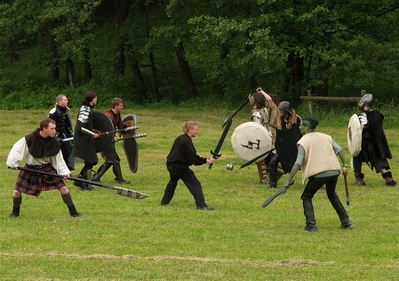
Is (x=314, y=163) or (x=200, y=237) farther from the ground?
(x=314, y=163)

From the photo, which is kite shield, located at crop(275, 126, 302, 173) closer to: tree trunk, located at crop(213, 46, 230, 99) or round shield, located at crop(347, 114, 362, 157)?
round shield, located at crop(347, 114, 362, 157)

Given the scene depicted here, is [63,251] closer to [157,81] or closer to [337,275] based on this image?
[337,275]

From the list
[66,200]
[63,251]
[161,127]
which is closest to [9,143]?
[161,127]

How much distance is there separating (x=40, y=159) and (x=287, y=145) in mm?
4538

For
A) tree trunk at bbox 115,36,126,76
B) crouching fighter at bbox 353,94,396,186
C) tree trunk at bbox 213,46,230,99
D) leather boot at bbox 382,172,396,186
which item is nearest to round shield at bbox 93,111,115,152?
crouching fighter at bbox 353,94,396,186

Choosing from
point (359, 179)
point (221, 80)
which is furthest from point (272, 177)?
point (221, 80)

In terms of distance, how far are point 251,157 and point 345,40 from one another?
15746 mm

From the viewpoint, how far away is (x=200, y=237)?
1044cm

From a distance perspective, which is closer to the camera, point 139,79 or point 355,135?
point 355,135

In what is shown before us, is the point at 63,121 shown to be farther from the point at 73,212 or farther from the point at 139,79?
the point at 139,79

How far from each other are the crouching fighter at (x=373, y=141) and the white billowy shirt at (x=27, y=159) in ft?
19.6

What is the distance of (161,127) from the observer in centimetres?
2684

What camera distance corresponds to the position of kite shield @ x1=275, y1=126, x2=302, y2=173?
46.5ft

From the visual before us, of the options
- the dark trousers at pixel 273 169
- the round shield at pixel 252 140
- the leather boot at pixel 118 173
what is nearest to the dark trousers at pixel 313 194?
the dark trousers at pixel 273 169
